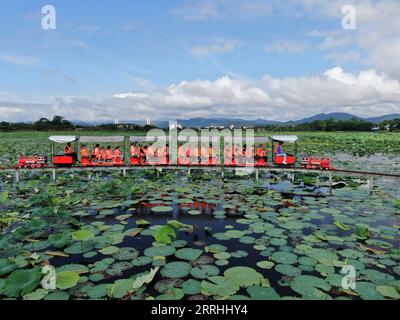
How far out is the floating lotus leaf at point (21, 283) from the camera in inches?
144

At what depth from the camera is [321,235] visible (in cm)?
566

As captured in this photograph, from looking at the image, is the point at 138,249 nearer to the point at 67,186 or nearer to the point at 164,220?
the point at 164,220

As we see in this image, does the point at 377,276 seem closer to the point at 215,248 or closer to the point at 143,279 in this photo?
the point at 215,248

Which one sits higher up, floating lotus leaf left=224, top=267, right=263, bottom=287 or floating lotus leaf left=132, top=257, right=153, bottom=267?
floating lotus leaf left=132, top=257, right=153, bottom=267

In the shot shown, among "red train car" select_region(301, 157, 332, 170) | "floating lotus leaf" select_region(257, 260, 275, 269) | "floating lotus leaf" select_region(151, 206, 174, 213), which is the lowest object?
"floating lotus leaf" select_region(257, 260, 275, 269)

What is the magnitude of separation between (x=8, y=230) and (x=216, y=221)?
4186 millimetres

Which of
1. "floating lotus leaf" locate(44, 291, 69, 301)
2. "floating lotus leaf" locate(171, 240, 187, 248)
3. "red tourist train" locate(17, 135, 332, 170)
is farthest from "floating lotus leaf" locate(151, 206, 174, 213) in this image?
"red tourist train" locate(17, 135, 332, 170)

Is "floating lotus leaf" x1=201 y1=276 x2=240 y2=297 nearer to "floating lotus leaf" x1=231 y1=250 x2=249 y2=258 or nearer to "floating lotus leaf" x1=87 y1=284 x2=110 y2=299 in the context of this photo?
"floating lotus leaf" x1=231 y1=250 x2=249 y2=258

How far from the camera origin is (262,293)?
3.75m

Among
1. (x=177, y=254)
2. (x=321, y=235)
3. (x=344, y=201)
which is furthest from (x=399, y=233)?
(x=177, y=254)

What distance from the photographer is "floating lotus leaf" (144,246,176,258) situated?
493 centimetres

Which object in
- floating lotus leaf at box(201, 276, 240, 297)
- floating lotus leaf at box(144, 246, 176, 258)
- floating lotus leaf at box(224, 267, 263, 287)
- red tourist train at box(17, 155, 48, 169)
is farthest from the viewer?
red tourist train at box(17, 155, 48, 169)

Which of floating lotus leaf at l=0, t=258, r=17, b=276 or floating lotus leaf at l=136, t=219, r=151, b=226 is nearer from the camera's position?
floating lotus leaf at l=0, t=258, r=17, b=276

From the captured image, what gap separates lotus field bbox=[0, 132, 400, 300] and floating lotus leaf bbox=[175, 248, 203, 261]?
16 mm
